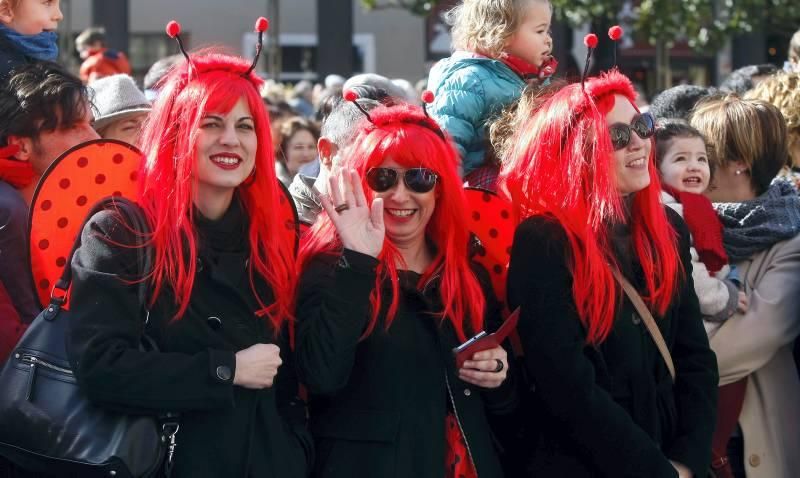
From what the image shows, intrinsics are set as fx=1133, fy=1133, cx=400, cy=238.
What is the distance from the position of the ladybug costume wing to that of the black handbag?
4.00 feet

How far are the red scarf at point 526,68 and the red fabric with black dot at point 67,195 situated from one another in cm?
158

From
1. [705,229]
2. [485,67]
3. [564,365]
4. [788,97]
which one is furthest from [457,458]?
[788,97]

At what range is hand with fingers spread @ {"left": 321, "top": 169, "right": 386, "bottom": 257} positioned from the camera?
302 centimetres

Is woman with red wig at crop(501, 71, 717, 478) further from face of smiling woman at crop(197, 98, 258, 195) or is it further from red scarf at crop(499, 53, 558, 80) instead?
face of smiling woman at crop(197, 98, 258, 195)

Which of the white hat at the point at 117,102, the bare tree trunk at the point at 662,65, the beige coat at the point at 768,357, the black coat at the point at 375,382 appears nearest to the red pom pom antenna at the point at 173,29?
the black coat at the point at 375,382

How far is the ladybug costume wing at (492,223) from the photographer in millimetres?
3637

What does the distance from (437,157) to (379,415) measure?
2.50 ft

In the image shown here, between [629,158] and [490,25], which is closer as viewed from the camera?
[629,158]

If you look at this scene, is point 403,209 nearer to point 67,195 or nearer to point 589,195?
point 589,195

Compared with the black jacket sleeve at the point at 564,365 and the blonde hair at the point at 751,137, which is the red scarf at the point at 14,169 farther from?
the blonde hair at the point at 751,137

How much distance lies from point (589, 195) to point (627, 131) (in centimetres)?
23

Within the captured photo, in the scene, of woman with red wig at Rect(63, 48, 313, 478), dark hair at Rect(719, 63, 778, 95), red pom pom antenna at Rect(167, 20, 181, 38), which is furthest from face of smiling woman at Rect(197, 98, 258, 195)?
dark hair at Rect(719, 63, 778, 95)

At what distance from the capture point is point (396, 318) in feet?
10.4

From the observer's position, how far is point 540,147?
335 centimetres
